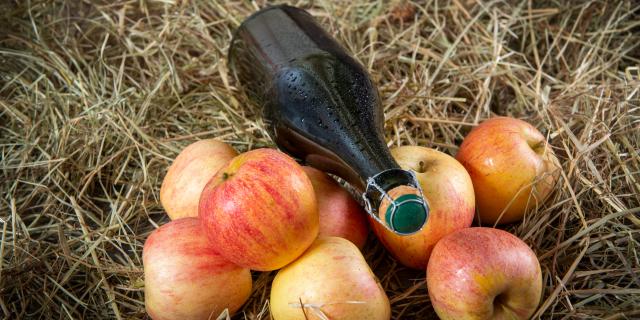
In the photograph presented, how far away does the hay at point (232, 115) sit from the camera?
142 cm

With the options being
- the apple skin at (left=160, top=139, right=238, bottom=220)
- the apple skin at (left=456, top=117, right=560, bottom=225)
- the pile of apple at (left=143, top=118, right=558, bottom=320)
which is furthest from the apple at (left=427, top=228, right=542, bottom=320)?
the apple skin at (left=160, top=139, right=238, bottom=220)

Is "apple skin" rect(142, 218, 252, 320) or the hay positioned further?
the hay

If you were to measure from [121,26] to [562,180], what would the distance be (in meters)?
1.69

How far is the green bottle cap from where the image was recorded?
1.08m

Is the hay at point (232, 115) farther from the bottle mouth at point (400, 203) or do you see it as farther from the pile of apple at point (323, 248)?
the bottle mouth at point (400, 203)

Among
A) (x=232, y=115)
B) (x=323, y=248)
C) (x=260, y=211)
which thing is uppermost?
(x=260, y=211)

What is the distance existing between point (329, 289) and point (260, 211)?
0.21 meters

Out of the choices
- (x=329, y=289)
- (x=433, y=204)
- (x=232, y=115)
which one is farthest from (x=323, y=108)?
(x=232, y=115)

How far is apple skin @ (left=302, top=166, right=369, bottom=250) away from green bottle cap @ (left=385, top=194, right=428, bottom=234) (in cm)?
27

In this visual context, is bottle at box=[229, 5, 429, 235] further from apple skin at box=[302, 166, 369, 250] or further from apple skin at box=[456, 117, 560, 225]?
apple skin at box=[456, 117, 560, 225]

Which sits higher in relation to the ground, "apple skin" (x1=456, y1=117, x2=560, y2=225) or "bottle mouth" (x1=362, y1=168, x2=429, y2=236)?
"bottle mouth" (x1=362, y1=168, x2=429, y2=236)

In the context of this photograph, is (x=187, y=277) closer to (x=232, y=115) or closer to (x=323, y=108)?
(x=323, y=108)

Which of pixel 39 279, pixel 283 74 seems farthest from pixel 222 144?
pixel 39 279

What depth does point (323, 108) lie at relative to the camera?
1.41 metres
